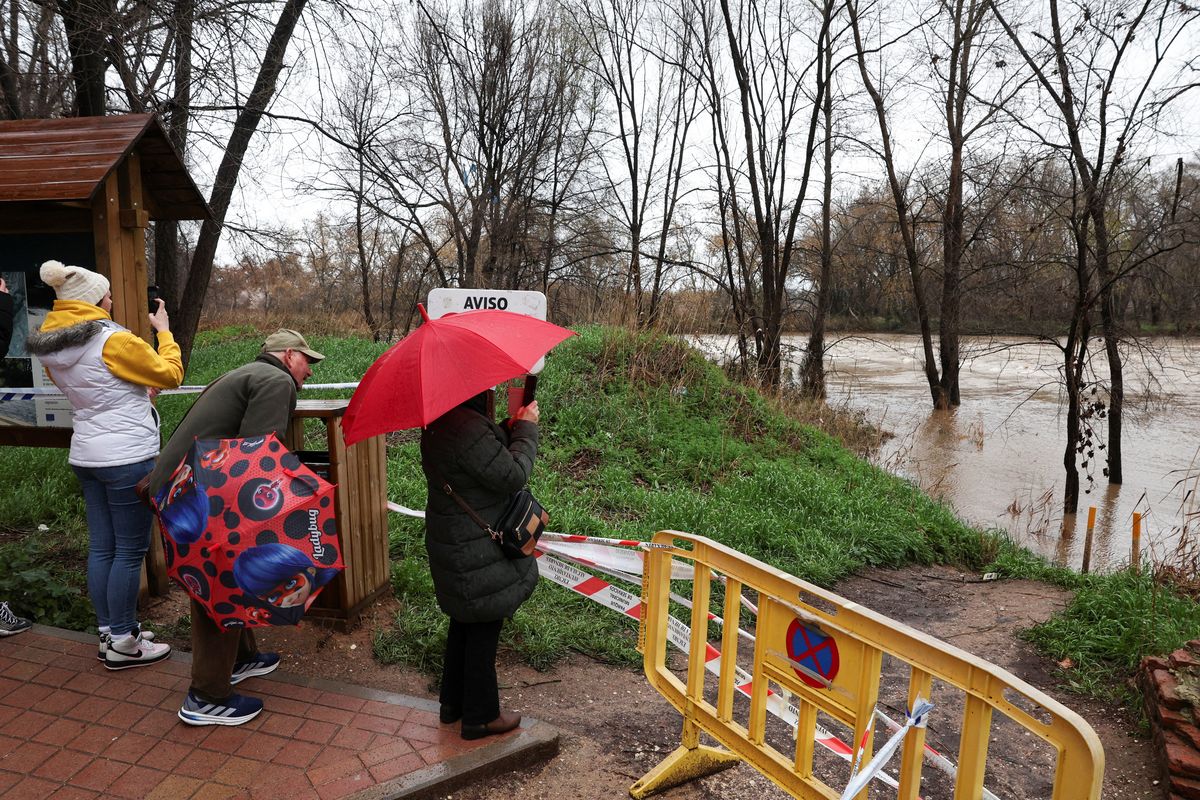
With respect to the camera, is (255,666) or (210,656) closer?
(210,656)

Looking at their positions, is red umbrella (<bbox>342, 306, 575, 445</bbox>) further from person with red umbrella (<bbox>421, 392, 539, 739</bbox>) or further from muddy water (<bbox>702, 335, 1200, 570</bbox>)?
muddy water (<bbox>702, 335, 1200, 570</bbox>)

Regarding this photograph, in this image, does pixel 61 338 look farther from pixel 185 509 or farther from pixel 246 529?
A: pixel 246 529

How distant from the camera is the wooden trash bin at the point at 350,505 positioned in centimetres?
426

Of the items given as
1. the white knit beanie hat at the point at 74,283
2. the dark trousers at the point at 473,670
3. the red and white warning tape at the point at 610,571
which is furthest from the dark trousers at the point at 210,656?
the red and white warning tape at the point at 610,571

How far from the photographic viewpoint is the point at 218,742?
10.5 ft

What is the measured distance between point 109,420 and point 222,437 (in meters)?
0.69

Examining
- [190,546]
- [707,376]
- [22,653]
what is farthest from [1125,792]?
[707,376]

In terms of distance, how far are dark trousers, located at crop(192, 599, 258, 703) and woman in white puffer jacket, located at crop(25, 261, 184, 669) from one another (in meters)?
0.66

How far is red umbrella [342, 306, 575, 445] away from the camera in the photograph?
2801mm

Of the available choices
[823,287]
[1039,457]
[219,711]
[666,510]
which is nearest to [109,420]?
[219,711]

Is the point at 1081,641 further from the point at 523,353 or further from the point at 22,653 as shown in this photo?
the point at 22,653

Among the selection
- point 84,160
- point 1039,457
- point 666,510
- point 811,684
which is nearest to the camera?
point 811,684

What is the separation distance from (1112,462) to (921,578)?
26.7ft

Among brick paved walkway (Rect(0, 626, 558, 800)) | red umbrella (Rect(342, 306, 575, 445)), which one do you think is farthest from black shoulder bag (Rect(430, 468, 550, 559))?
brick paved walkway (Rect(0, 626, 558, 800))
